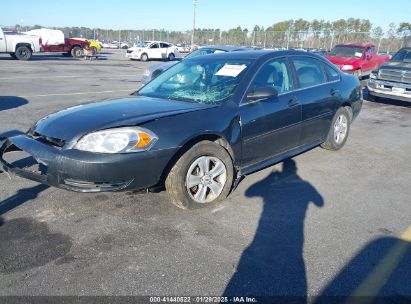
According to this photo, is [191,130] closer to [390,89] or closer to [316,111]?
[316,111]

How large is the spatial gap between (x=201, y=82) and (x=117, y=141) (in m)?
1.54

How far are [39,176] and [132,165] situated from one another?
2.91 feet

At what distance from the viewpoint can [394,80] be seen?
10859mm

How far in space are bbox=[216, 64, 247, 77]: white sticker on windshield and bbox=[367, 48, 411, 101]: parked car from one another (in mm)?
8117

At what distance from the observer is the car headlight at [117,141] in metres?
3.29

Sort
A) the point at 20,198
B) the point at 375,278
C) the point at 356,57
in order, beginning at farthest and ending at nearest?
the point at 356,57
the point at 20,198
the point at 375,278

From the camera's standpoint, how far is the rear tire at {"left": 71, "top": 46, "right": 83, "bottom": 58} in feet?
93.7

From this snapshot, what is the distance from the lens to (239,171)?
415 centimetres

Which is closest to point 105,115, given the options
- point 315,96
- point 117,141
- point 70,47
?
point 117,141

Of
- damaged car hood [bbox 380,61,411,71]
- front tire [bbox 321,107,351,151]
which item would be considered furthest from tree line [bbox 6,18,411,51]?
front tire [bbox 321,107,351,151]

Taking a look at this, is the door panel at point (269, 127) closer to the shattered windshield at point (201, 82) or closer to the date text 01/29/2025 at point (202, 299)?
the shattered windshield at point (201, 82)

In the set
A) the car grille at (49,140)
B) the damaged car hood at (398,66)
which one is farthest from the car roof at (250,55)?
the damaged car hood at (398,66)

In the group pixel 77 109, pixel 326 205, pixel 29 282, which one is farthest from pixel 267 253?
pixel 77 109

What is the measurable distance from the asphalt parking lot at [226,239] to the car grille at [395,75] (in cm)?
654
